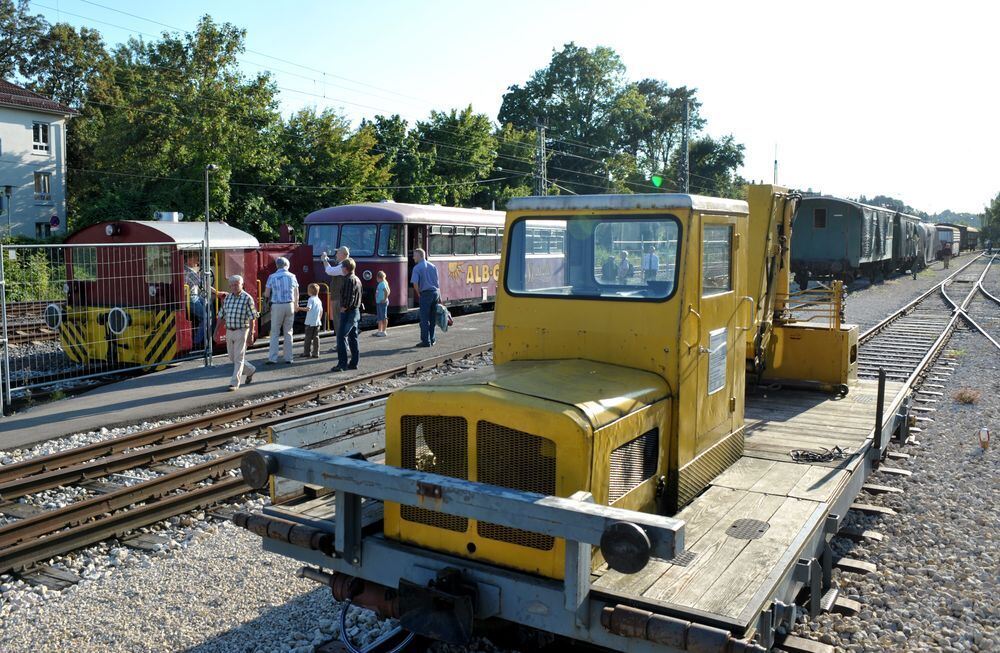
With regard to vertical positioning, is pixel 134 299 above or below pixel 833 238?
below

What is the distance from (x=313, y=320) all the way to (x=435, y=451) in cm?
1100

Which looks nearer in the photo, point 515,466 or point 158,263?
point 515,466

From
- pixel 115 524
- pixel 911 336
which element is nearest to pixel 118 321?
pixel 115 524

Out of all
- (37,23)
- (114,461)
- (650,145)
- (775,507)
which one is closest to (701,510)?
(775,507)

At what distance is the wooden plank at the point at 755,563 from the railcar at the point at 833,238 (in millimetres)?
28341

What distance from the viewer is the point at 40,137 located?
4291cm

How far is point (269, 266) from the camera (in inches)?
719

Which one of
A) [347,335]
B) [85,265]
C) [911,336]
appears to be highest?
[85,265]

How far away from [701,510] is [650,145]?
72561 mm

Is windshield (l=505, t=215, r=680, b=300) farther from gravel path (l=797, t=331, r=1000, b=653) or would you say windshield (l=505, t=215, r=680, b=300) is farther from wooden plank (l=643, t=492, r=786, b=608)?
gravel path (l=797, t=331, r=1000, b=653)

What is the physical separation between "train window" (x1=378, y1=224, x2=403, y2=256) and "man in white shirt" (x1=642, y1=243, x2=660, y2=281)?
15652 mm

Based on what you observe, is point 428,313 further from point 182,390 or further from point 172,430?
point 172,430

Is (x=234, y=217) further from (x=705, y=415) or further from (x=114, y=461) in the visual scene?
(x=705, y=415)

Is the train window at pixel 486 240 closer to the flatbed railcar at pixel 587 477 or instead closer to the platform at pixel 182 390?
the platform at pixel 182 390
